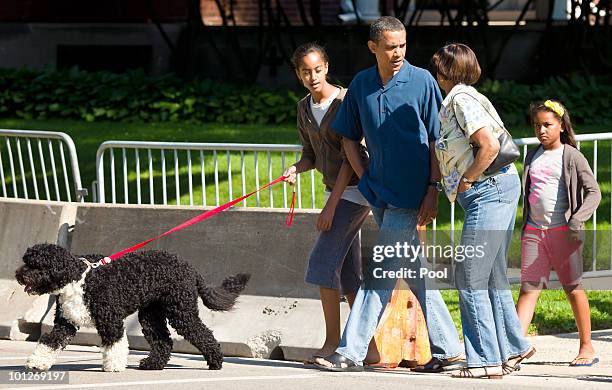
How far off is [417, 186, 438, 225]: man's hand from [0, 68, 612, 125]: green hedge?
9350 mm

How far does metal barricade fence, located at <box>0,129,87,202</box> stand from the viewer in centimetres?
1038

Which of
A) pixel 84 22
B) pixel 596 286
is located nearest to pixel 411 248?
pixel 596 286

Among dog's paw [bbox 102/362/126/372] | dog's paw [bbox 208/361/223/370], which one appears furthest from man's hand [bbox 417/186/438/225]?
dog's paw [bbox 102/362/126/372]

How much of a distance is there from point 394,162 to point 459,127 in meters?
0.49

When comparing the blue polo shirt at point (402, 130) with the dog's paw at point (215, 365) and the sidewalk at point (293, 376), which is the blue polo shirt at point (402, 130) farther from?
the dog's paw at point (215, 365)

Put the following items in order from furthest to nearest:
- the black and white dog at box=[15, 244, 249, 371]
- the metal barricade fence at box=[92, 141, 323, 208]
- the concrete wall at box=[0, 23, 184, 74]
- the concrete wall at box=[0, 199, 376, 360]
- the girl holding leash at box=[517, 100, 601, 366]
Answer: the concrete wall at box=[0, 23, 184, 74], the metal barricade fence at box=[92, 141, 323, 208], the concrete wall at box=[0, 199, 376, 360], the girl holding leash at box=[517, 100, 601, 366], the black and white dog at box=[15, 244, 249, 371]

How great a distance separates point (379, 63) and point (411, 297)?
1554 mm

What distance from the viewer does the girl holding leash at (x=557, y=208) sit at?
7918 millimetres

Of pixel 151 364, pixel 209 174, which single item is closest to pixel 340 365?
pixel 151 364

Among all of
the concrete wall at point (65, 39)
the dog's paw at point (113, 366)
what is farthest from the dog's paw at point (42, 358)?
the concrete wall at point (65, 39)

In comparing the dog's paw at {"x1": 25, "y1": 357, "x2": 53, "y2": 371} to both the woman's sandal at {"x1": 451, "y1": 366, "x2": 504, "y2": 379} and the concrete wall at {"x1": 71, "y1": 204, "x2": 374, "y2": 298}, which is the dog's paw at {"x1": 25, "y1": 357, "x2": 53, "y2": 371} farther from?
the woman's sandal at {"x1": 451, "y1": 366, "x2": 504, "y2": 379}

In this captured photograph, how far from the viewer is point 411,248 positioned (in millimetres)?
7535

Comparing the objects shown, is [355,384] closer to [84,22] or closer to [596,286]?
[596,286]

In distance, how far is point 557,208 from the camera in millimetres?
7938
